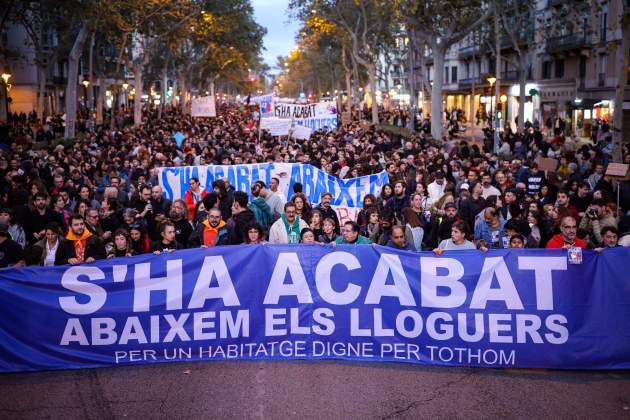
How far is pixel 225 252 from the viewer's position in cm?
805

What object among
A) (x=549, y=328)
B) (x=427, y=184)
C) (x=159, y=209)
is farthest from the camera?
(x=427, y=184)

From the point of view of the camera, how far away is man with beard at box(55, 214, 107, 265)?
29.4 ft

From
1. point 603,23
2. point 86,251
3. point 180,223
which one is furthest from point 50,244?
point 603,23

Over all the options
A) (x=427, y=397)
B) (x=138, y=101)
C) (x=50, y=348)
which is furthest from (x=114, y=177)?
(x=138, y=101)

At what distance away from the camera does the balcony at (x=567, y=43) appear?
155ft

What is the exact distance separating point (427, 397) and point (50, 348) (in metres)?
3.80

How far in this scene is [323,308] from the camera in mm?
7977

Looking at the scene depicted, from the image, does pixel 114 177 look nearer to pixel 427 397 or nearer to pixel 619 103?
pixel 427 397

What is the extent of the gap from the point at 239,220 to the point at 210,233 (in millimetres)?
756

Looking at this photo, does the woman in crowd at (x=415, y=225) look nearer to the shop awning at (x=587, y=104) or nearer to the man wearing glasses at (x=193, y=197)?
the man wearing glasses at (x=193, y=197)

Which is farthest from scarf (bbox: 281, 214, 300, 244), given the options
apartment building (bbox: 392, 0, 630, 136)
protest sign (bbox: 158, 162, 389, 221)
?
apartment building (bbox: 392, 0, 630, 136)

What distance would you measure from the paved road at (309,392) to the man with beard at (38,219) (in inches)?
164

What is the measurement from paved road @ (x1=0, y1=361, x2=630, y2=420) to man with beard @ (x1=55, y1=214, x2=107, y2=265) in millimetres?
1606

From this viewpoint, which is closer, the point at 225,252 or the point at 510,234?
the point at 225,252
